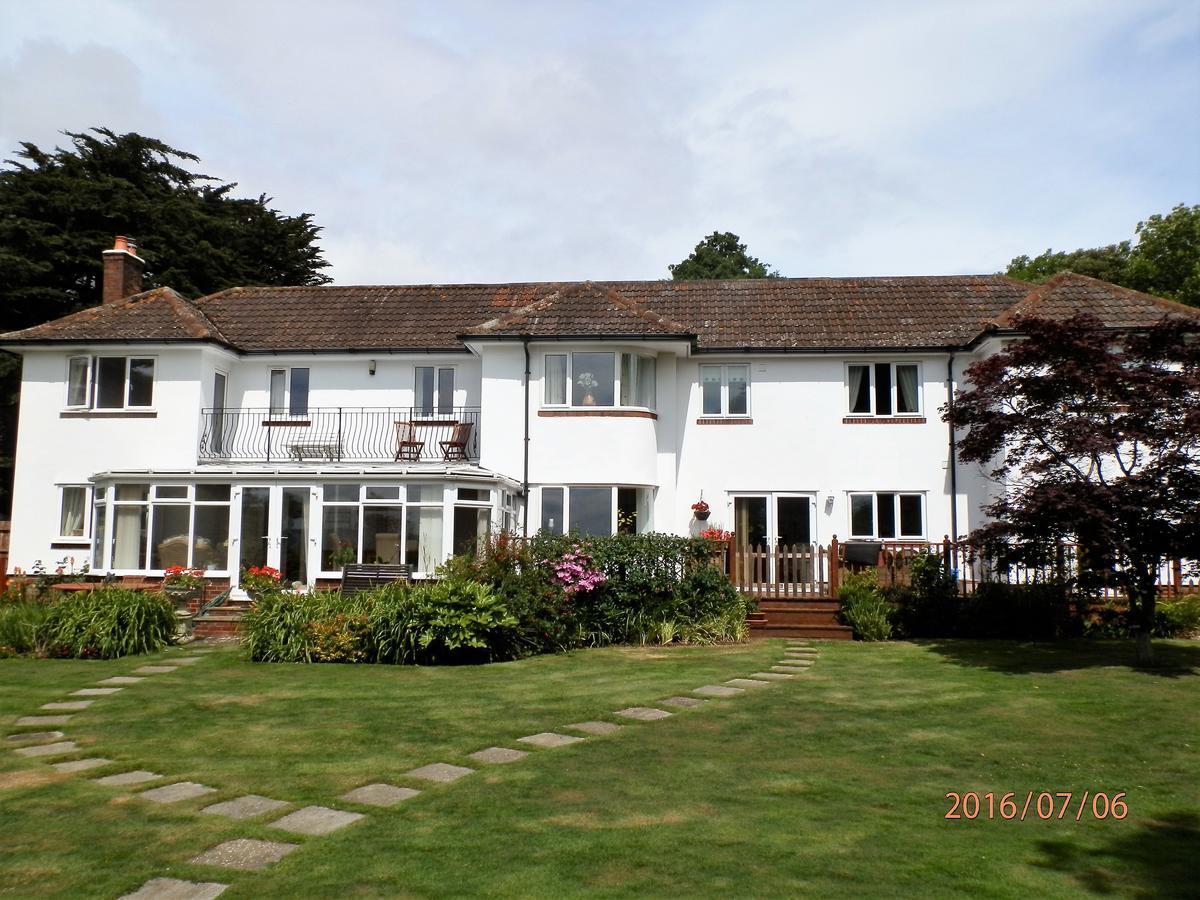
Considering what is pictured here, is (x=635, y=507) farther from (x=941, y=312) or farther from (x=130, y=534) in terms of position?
(x=130, y=534)

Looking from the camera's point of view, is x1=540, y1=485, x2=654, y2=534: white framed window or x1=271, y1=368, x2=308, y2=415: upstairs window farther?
x1=271, y1=368, x2=308, y2=415: upstairs window

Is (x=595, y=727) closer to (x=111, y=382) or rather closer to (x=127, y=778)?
(x=127, y=778)

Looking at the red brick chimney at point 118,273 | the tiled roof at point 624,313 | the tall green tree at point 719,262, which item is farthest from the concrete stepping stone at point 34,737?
the tall green tree at point 719,262

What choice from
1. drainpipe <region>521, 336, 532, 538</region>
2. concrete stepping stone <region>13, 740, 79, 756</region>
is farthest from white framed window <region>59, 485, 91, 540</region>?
concrete stepping stone <region>13, 740, 79, 756</region>

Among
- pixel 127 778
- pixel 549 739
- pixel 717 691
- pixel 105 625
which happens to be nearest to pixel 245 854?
pixel 127 778

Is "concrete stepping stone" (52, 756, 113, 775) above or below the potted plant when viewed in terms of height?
below

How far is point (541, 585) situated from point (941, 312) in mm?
13513

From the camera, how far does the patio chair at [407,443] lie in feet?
72.2

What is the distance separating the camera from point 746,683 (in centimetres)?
1279

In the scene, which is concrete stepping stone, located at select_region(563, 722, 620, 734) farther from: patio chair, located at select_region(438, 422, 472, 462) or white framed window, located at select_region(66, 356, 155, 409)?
white framed window, located at select_region(66, 356, 155, 409)

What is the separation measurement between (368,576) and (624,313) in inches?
324

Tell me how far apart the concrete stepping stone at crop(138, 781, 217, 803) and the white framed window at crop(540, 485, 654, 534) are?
43.6 ft

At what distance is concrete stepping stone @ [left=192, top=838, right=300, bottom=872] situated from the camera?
5.93 metres

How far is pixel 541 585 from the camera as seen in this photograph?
16.3 m
